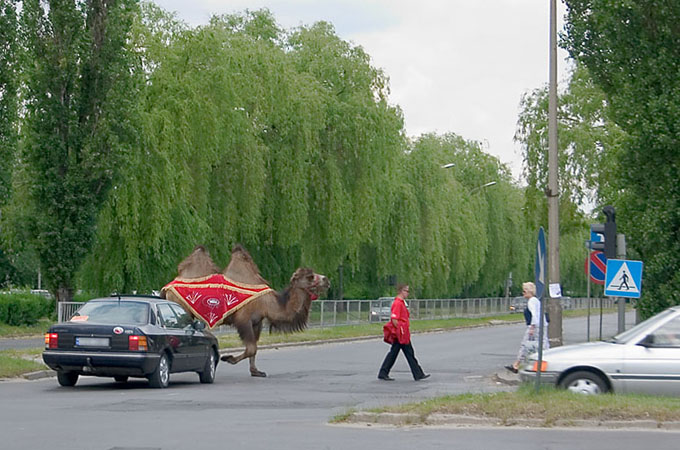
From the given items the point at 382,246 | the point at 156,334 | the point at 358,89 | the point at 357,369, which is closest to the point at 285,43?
the point at 358,89

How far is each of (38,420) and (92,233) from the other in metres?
22.1

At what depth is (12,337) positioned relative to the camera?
3925 centimetres

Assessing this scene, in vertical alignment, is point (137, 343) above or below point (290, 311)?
below

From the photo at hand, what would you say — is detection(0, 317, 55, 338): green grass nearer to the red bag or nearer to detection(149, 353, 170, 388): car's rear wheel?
the red bag

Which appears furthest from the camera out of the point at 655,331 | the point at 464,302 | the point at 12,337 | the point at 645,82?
the point at 464,302

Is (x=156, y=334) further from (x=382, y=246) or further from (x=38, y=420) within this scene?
(x=382, y=246)

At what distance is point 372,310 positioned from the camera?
55.9 meters

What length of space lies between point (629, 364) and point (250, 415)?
524 cm

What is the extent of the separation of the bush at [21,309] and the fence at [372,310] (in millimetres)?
8666

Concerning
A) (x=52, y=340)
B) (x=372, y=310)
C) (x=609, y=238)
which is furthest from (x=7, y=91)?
(x=372, y=310)

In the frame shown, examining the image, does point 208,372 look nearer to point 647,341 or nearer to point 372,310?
point 647,341

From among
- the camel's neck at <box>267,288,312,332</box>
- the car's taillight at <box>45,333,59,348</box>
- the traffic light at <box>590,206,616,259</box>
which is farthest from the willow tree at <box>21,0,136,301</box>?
the traffic light at <box>590,206,616,259</box>

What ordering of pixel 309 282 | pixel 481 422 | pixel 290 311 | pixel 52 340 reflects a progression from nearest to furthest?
1. pixel 481 422
2. pixel 52 340
3. pixel 290 311
4. pixel 309 282

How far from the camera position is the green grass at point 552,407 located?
13.1 meters
